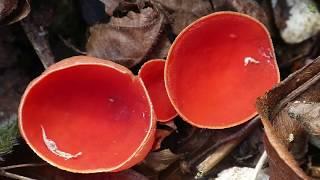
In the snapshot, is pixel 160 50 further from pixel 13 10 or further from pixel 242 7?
pixel 13 10

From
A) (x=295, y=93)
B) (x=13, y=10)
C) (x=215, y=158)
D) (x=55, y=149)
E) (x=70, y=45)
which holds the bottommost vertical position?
(x=215, y=158)

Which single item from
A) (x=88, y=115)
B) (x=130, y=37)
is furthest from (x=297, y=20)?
(x=88, y=115)

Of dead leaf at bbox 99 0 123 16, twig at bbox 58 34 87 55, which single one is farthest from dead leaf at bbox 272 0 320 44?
twig at bbox 58 34 87 55

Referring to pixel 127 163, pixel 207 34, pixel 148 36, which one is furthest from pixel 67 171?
pixel 207 34

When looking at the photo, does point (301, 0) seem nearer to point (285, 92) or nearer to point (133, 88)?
point (285, 92)

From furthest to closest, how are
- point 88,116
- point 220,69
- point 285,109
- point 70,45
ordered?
point 70,45, point 220,69, point 88,116, point 285,109

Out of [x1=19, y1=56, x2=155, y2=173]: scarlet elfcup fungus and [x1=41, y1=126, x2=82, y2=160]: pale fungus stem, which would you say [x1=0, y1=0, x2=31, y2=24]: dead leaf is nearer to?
[x1=19, y1=56, x2=155, y2=173]: scarlet elfcup fungus
